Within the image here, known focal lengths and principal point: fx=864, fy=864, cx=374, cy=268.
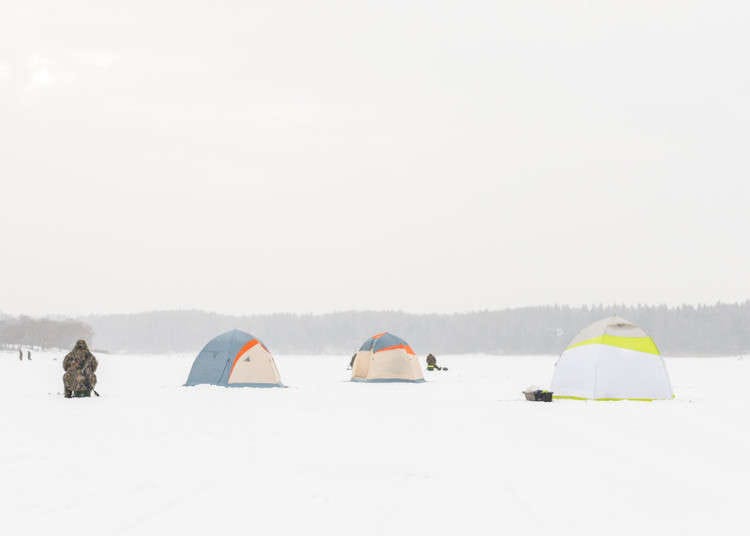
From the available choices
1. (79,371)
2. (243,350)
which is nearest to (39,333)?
(243,350)

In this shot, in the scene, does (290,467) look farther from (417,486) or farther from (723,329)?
(723,329)

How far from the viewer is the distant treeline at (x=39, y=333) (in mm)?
139750

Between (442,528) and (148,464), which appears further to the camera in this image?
(148,464)

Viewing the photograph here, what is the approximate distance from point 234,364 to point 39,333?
12499cm

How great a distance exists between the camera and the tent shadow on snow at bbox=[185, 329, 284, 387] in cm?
3000

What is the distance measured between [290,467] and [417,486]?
7.52 ft

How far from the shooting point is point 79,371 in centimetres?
2527

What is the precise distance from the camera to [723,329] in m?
195

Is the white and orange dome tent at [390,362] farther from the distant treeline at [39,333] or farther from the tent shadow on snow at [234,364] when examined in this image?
the distant treeline at [39,333]

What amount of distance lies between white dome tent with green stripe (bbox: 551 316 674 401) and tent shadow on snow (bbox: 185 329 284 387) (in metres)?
10.2

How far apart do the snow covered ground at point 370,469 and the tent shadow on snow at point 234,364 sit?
6.82 m

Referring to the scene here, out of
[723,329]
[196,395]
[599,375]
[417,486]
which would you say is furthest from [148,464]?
[723,329]

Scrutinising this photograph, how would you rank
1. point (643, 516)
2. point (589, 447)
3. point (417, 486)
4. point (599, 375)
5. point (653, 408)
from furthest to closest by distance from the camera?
point (599, 375) → point (653, 408) → point (589, 447) → point (417, 486) → point (643, 516)

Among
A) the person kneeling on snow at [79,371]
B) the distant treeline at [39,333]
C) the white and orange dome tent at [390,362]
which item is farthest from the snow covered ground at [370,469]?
the distant treeline at [39,333]
